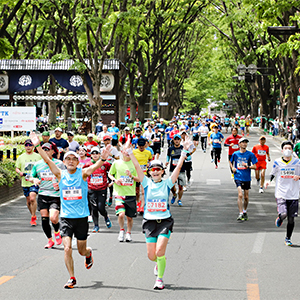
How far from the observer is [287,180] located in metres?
10.1

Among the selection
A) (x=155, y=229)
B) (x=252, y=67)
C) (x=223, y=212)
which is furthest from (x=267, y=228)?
(x=252, y=67)

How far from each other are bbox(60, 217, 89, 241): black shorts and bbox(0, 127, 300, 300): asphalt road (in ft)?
2.12

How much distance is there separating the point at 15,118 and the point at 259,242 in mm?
11828

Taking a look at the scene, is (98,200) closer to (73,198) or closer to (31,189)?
(31,189)

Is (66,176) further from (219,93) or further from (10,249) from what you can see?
(219,93)

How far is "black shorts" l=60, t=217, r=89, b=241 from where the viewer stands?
24.3 feet

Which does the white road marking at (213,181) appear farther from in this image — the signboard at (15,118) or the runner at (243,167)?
the runner at (243,167)

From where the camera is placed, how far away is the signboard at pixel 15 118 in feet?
64.3

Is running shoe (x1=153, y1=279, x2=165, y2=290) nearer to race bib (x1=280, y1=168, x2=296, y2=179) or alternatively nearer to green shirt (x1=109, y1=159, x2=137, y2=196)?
green shirt (x1=109, y1=159, x2=137, y2=196)

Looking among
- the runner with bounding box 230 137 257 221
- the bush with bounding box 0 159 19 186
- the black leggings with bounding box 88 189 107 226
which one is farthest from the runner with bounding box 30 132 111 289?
the bush with bounding box 0 159 19 186

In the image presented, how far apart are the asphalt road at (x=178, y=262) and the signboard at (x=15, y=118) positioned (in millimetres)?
6232

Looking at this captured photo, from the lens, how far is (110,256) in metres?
9.20

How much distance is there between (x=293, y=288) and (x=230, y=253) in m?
2.23

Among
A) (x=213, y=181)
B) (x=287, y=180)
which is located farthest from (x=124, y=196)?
(x=213, y=181)
